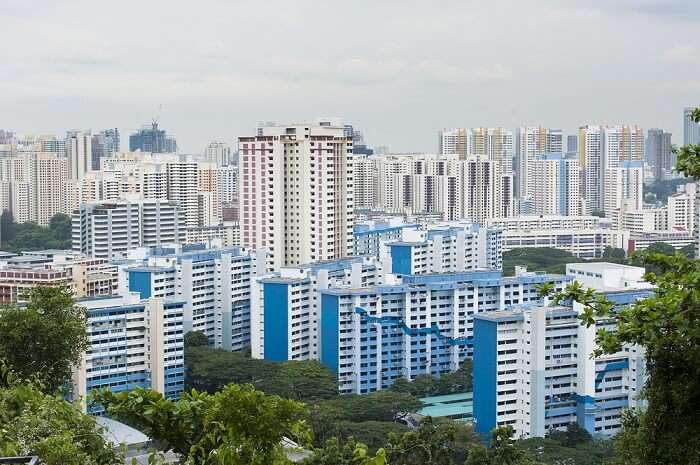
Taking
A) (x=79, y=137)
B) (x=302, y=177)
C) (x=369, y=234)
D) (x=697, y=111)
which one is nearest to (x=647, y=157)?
(x=79, y=137)

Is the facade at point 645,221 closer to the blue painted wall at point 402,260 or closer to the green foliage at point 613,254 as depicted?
the green foliage at point 613,254

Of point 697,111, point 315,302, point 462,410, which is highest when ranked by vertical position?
point 697,111

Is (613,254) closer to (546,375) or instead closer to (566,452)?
(546,375)

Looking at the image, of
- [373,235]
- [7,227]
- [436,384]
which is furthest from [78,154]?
[436,384]

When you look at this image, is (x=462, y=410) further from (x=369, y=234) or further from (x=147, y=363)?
(x=369, y=234)

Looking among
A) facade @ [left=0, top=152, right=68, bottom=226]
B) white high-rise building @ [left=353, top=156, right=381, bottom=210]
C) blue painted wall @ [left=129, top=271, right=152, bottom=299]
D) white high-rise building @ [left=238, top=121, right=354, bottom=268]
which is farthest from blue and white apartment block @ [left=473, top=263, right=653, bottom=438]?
facade @ [left=0, top=152, right=68, bottom=226]
